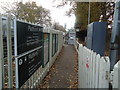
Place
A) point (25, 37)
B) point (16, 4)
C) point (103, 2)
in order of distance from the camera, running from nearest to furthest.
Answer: point (25, 37) < point (103, 2) < point (16, 4)

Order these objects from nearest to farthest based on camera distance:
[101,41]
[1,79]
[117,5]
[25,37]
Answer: [1,79], [25,37], [117,5], [101,41]

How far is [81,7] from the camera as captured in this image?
19266 millimetres

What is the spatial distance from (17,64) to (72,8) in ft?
66.4

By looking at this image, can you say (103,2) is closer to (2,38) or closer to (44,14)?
(2,38)

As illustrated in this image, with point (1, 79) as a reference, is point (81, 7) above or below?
above

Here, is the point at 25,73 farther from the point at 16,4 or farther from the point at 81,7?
the point at 16,4

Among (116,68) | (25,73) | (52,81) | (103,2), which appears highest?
(103,2)

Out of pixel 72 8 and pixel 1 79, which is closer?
pixel 1 79

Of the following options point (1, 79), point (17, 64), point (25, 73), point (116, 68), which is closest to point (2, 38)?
point (17, 64)

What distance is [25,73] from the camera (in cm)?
365

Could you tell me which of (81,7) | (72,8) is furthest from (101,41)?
(72,8)

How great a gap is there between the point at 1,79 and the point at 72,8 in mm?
20496

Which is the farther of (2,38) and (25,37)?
(25,37)

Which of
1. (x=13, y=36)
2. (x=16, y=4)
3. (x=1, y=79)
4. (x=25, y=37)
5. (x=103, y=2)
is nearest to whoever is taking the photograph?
(x=1, y=79)
